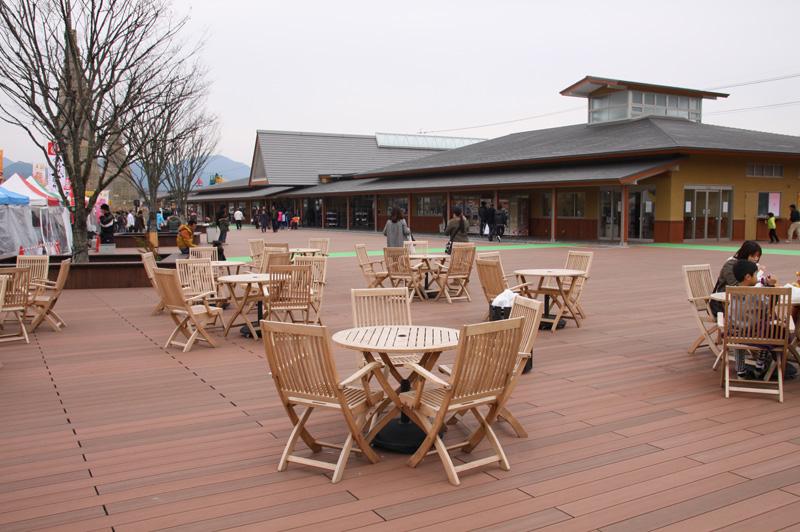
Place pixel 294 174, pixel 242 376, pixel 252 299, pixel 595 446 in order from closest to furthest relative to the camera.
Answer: pixel 595 446 < pixel 242 376 < pixel 252 299 < pixel 294 174

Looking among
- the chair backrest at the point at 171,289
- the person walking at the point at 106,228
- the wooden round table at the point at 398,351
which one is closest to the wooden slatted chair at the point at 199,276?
the chair backrest at the point at 171,289

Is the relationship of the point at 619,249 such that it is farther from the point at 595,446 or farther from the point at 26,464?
the point at 26,464

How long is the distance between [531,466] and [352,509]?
118 centimetres

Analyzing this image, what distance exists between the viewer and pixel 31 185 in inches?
856

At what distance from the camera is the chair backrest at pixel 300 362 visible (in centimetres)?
391

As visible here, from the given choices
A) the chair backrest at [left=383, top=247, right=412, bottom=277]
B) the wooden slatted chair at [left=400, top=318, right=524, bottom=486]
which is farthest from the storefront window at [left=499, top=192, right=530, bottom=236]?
the wooden slatted chair at [left=400, top=318, right=524, bottom=486]

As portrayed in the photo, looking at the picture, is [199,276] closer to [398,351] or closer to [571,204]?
[398,351]

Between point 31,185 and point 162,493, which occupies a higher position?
point 31,185

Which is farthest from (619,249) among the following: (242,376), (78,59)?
(242,376)

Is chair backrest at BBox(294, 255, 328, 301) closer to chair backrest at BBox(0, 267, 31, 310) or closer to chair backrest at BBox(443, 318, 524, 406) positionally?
chair backrest at BBox(0, 267, 31, 310)

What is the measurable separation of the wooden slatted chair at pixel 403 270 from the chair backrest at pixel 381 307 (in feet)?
19.5

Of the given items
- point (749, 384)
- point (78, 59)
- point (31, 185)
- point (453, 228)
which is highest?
point (78, 59)

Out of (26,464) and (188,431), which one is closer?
(26,464)

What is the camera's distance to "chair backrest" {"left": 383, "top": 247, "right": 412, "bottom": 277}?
11672 mm
